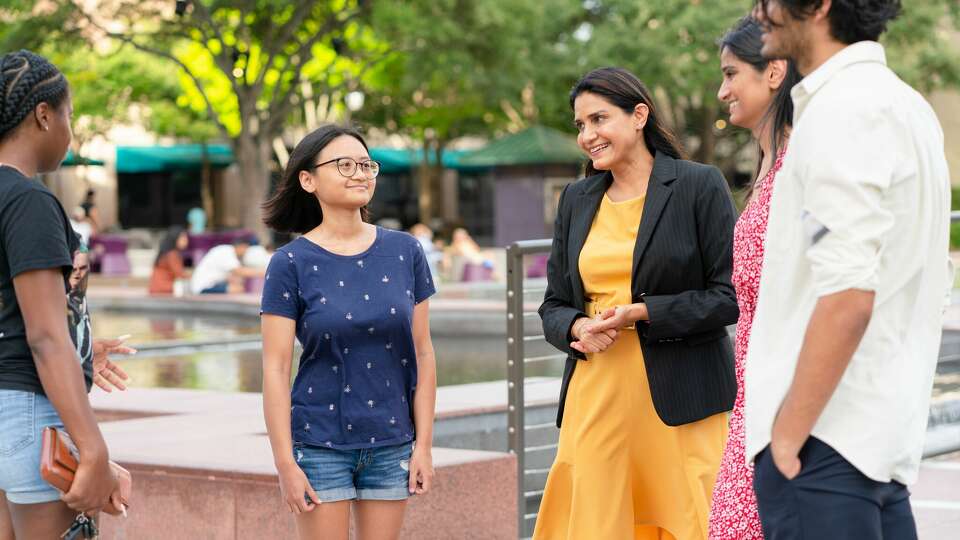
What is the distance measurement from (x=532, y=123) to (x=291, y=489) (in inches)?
1636

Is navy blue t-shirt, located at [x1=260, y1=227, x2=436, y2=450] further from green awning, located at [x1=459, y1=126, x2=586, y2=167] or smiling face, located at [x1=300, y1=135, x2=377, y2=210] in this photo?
green awning, located at [x1=459, y1=126, x2=586, y2=167]

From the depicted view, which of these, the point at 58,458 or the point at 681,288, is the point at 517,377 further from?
the point at 58,458

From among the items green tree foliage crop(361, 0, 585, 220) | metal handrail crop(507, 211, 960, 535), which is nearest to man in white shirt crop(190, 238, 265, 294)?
green tree foliage crop(361, 0, 585, 220)

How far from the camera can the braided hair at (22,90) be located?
366cm

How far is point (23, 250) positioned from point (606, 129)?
6.67 ft

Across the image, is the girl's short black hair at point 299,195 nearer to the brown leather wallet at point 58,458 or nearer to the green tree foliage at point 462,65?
the brown leather wallet at point 58,458

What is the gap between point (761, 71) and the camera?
428 cm

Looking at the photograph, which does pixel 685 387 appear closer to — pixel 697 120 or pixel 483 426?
pixel 483 426

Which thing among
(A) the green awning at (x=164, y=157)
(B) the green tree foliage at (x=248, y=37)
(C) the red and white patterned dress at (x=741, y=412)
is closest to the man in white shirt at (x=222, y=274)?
(B) the green tree foliage at (x=248, y=37)

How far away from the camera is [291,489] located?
4398 mm

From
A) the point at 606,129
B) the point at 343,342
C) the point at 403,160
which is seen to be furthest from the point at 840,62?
the point at 403,160

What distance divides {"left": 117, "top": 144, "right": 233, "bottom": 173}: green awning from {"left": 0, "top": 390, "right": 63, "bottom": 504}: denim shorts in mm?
50003

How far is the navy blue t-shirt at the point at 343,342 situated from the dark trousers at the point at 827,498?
1.81m

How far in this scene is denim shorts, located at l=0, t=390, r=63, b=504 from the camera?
359cm
